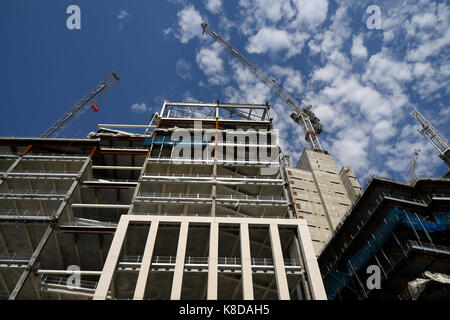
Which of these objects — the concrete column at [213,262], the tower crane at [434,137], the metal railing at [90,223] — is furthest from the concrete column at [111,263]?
the tower crane at [434,137]

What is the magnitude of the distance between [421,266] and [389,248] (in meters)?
3.84

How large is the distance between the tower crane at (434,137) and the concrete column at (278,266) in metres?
74.9

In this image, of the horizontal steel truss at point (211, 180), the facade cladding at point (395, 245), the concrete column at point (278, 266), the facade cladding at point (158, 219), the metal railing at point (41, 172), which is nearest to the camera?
the concrete column at point (278, 266)

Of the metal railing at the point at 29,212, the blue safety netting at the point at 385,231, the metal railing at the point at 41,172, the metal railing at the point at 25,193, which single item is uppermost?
the metal railing at the point at 41,172

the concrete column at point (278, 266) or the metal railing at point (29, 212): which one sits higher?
the metal railing at point (29, 212)

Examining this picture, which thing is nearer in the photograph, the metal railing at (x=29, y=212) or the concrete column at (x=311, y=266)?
the concrete column at (x=311, y=266)

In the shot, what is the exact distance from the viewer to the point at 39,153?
43438 mm

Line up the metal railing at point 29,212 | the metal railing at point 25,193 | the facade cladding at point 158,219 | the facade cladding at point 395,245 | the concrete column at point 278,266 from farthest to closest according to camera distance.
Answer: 1. the metal railing at point 29,212
2. the metal railing at point 25,193
3. the facade cladding at point 395,245
4. the facade cladding at point 158,219
5. the concrete column at point 278,266

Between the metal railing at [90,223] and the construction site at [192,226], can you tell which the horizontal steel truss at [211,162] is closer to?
the construction site at [192,226]

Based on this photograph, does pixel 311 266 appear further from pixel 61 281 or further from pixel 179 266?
pixel 61 281

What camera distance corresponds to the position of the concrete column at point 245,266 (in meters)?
23.0

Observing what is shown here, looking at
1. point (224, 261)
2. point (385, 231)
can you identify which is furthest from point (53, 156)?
point (385, 231)

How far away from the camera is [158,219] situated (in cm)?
2950

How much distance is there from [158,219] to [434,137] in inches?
3527
